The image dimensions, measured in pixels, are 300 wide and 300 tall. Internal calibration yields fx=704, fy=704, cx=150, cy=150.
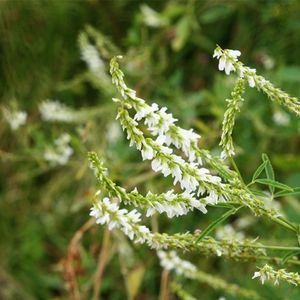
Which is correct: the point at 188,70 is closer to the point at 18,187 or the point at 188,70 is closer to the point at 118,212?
the point at 18,187

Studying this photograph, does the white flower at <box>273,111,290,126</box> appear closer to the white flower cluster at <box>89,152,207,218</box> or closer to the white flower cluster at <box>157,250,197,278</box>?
the white flower cluster at <box>157,250,197,278</box>

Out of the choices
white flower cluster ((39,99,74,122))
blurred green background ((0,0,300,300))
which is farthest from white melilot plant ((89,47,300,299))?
white flower cluster ((39,99,74,122))

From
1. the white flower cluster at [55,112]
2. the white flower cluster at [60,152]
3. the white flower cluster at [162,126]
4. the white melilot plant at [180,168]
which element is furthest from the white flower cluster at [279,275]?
the white flower cluster at [55,112]

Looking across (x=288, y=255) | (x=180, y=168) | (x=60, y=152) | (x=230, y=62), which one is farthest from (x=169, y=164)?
(x=60, y=152)

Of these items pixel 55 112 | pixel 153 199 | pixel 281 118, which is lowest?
pixel 55 112

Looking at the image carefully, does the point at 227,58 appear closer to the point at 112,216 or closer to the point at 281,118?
the point at 112,216

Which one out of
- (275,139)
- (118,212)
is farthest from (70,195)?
(118,212)
